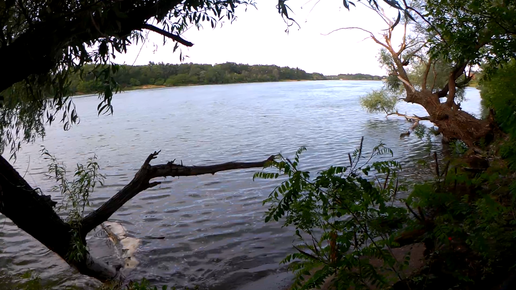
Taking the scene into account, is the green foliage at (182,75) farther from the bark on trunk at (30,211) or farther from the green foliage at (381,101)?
the green foliage at (381,101)

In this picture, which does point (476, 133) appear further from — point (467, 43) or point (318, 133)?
point (318, 133)

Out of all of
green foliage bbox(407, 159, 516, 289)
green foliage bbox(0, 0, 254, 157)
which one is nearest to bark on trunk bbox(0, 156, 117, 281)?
green foliage bbox(0, 0, 254, 157)

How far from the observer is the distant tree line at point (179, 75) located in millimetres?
4664

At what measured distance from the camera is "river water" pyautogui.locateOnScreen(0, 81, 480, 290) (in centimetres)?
708

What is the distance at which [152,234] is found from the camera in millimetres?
8742

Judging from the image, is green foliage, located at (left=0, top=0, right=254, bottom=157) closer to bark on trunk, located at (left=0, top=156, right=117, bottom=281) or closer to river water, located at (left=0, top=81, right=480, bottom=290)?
bark on trunk, located at (left=0, top=156, right=117, bottom=281)

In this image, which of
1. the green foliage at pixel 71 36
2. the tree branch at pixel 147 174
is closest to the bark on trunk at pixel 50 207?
the tree branch at pixel 147 174

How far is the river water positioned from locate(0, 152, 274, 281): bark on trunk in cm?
147

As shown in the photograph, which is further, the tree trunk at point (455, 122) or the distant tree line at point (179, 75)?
the tree trunk at point (455, 122)

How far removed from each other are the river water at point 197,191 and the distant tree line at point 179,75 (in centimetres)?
296

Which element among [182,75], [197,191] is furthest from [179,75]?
[197,191]

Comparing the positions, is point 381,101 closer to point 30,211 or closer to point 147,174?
point 147,174

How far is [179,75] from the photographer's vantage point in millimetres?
16609

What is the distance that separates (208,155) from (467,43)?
40.7 ft
